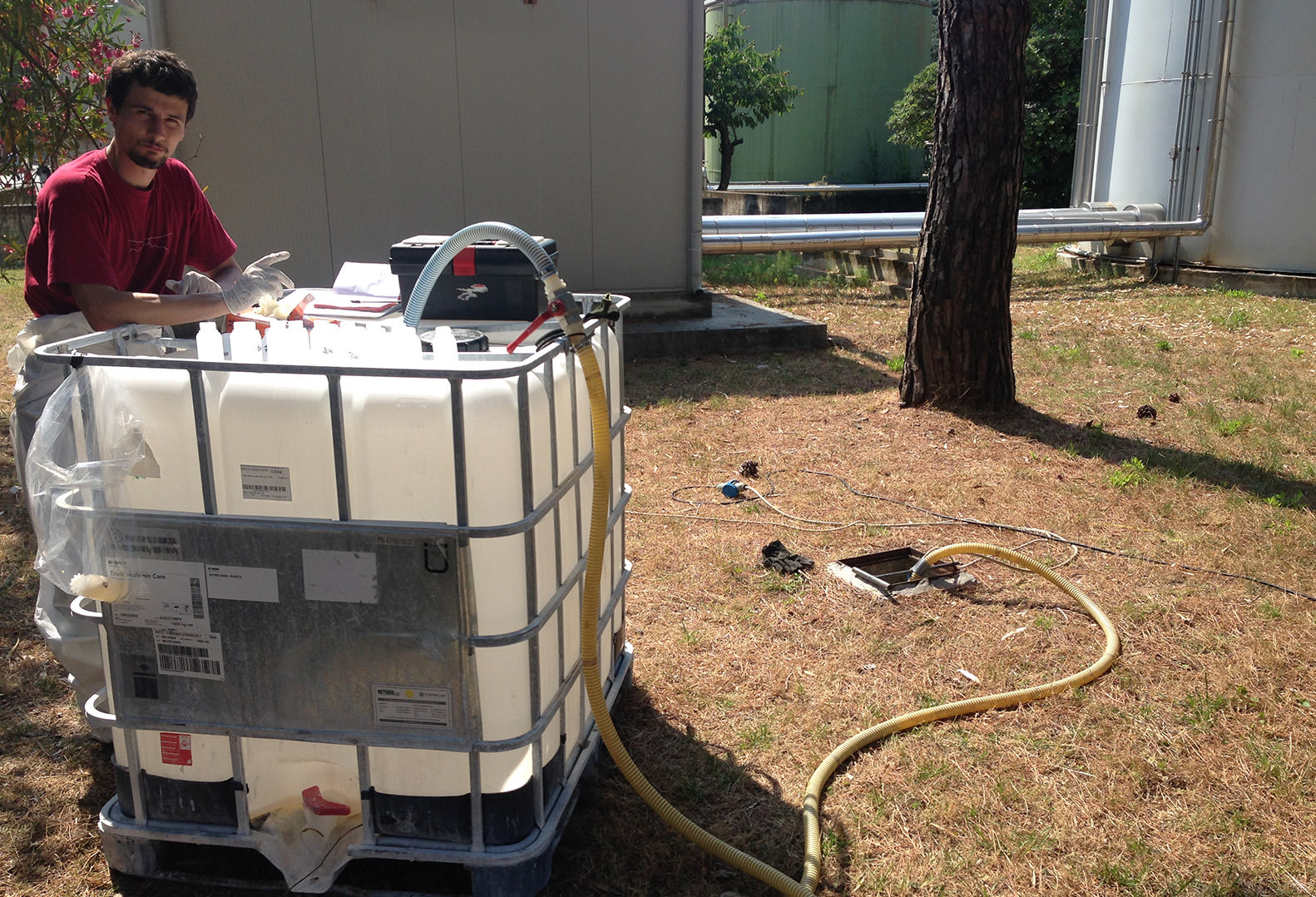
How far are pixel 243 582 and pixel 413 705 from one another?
0.42m

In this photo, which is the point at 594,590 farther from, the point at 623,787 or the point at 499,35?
the point at 499,35

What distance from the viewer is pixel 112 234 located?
2754 mm

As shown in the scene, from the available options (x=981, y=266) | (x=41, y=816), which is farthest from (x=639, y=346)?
(x=41, y=816)

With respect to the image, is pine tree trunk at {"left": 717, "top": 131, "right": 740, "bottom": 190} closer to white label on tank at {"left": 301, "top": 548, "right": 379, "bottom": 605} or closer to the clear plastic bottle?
the clear plastic bottle

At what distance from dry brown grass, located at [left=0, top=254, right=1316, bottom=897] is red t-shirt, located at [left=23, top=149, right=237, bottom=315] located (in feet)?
4.31

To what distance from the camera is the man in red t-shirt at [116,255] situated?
8.45ft

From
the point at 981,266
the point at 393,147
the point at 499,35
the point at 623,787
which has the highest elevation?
the point at 499,35

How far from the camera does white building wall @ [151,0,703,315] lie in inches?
286

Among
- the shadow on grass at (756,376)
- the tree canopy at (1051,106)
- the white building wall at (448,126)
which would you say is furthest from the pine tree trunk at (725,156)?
the shadow on grass at (756,376)

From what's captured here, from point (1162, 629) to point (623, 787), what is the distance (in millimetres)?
2046

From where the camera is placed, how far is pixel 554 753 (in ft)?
7.75

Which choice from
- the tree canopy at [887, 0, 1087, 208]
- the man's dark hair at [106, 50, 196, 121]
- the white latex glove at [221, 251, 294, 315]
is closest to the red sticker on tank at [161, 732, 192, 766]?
the white latex glove at [221, 251, 294, 315]

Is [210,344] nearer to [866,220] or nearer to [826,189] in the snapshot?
[866,220]

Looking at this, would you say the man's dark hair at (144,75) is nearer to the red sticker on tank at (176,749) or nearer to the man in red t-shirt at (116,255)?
the man in red t-shirt at (116,255)
